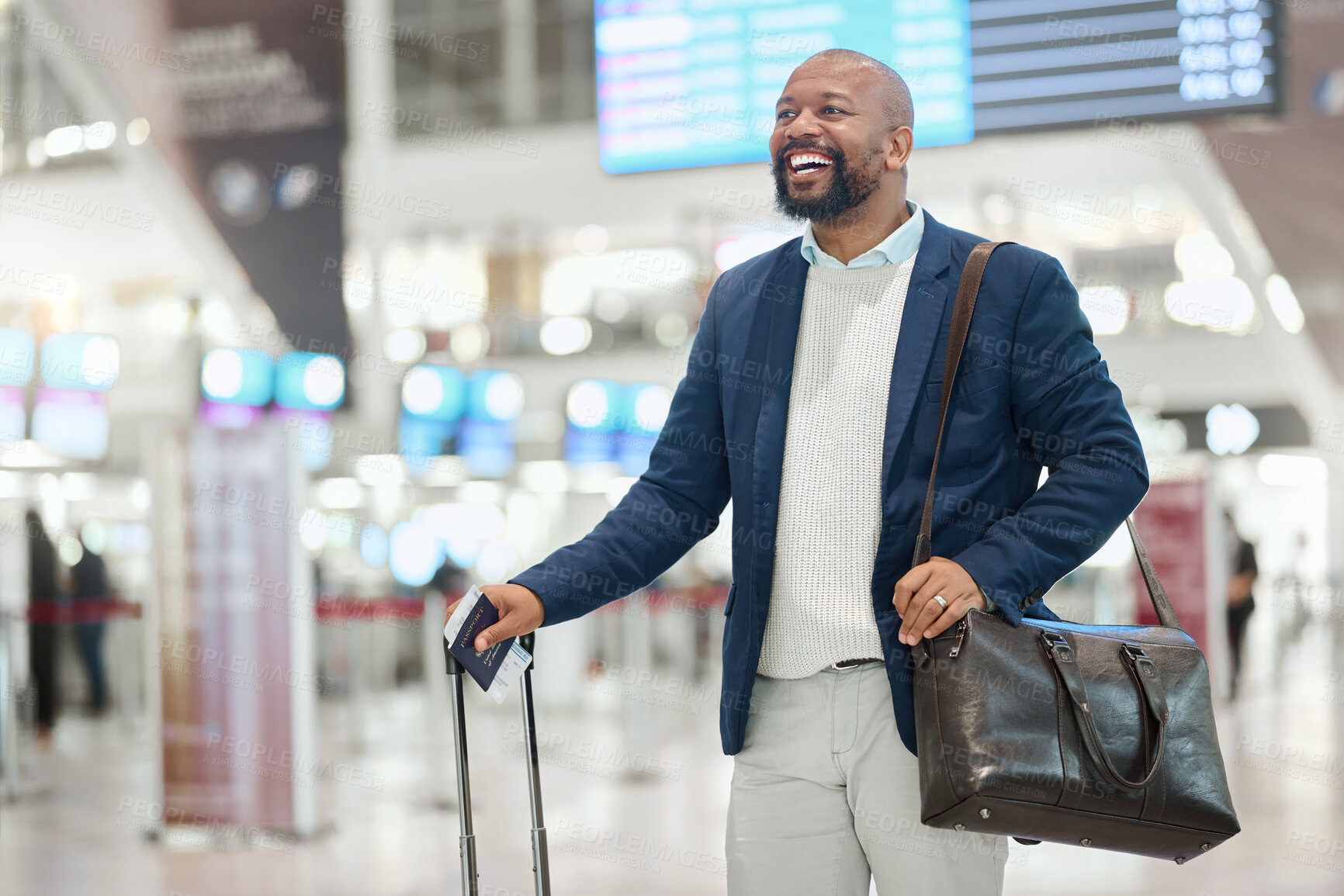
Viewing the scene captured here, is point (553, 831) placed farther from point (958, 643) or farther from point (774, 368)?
point (958, 643)

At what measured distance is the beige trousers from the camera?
1.73 metres

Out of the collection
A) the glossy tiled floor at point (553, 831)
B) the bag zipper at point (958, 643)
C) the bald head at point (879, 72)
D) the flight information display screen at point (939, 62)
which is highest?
the flight information display screen at point (939, 62)

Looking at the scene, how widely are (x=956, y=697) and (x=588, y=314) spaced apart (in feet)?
63.2

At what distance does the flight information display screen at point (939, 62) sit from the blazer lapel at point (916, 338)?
9.47 ft

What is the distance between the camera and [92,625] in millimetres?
10320

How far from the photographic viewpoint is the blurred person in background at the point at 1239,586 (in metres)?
11.3

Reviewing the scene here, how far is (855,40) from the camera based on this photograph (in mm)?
4727

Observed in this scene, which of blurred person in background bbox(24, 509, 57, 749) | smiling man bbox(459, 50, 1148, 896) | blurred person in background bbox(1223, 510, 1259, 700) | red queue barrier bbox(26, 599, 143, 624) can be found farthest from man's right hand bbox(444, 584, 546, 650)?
blurred person in background bbox(1223, 510, 1259, 700)

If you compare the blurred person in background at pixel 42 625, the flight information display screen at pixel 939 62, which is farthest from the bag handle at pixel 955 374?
the blurred person in background at pixel 42 625

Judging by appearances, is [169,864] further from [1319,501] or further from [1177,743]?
[1319,501]

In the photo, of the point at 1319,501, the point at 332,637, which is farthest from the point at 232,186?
the point at 1319,501

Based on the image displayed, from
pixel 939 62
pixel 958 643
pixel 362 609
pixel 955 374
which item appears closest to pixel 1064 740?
pixel 958 643

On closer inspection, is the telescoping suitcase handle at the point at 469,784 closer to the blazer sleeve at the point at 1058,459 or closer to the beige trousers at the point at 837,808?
the beige trousers at the point at 837,808

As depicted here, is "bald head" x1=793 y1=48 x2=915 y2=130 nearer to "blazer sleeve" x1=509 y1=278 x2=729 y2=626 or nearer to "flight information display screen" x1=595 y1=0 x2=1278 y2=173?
"blazer sleeve" x1=509 y1=278 x2=729 y2=626
